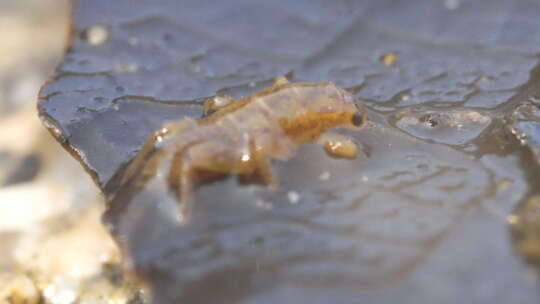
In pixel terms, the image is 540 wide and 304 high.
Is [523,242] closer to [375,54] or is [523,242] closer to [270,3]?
[375,54]

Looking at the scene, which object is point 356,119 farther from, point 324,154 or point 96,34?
point 96,34

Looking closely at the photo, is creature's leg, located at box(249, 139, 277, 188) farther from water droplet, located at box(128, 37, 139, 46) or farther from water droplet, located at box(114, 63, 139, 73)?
water droplet, located at box(128, 37, 139, 46)

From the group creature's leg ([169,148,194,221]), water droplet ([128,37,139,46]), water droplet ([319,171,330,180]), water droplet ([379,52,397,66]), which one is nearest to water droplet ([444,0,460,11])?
water droplet ([379,52,397,66])

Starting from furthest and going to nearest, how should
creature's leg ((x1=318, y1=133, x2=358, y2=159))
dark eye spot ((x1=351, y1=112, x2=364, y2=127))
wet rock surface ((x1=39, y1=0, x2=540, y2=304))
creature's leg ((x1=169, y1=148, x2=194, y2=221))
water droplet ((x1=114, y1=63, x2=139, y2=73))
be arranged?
1. water droplet ((x1=114, y1=63, x2=139, y2=73))
2. dark eye spot ((x1=351, y1=112, x2=364, y2=127))
3. creature's leg ((x1=318, y1=133, x2=358, y2=159))
4. creature's leg ((x1=169, y1=148, x2=194, y2=221))
5. wet rock surface ((x1=39, y1=0, x2=540, y2=304))

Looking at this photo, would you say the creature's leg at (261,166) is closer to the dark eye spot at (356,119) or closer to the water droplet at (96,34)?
the dark eye spot at (356,119)

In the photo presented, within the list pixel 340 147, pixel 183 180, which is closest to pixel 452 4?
pixel 340 147

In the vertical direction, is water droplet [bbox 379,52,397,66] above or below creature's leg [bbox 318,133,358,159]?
above
